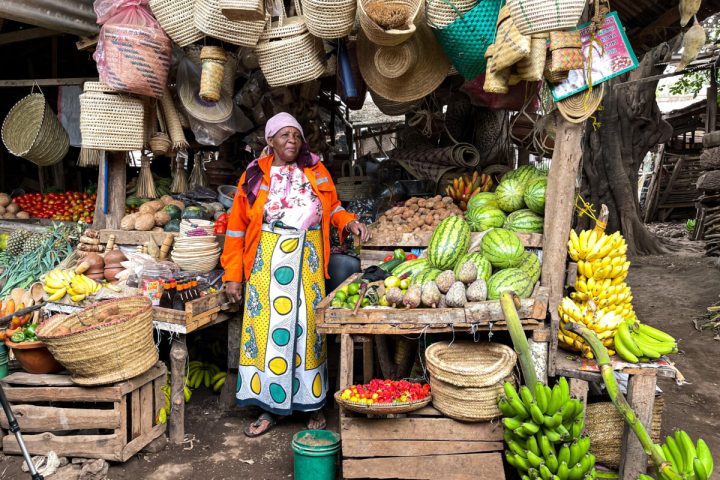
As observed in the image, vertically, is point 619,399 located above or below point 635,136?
below

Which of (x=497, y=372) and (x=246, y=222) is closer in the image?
(x=497, y=372)

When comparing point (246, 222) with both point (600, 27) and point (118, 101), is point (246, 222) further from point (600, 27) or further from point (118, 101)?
point (600, 27)

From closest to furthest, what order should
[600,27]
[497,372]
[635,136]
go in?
[497,372], [600,27], [635,136]

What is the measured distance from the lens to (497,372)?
3.05 meters

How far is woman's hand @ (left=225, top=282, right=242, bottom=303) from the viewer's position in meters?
4.21

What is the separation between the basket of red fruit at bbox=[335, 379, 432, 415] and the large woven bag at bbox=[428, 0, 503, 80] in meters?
2.23

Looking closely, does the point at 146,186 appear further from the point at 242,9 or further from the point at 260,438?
the point at 260,438

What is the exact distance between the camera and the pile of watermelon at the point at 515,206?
3924 mm

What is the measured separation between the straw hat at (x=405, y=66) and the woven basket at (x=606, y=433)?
8.50 ft

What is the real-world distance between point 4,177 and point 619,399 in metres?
8.78

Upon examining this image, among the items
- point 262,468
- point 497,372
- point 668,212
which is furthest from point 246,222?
point 668,212

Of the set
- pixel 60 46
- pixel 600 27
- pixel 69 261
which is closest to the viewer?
pixel 600 27

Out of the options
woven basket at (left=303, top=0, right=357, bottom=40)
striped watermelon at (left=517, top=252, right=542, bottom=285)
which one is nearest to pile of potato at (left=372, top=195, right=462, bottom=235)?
striped watermelon at (left=517, top=252, right=542, bottom=285)

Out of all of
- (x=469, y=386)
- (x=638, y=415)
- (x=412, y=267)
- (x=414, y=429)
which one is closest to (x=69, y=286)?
(x=412, y=267)
